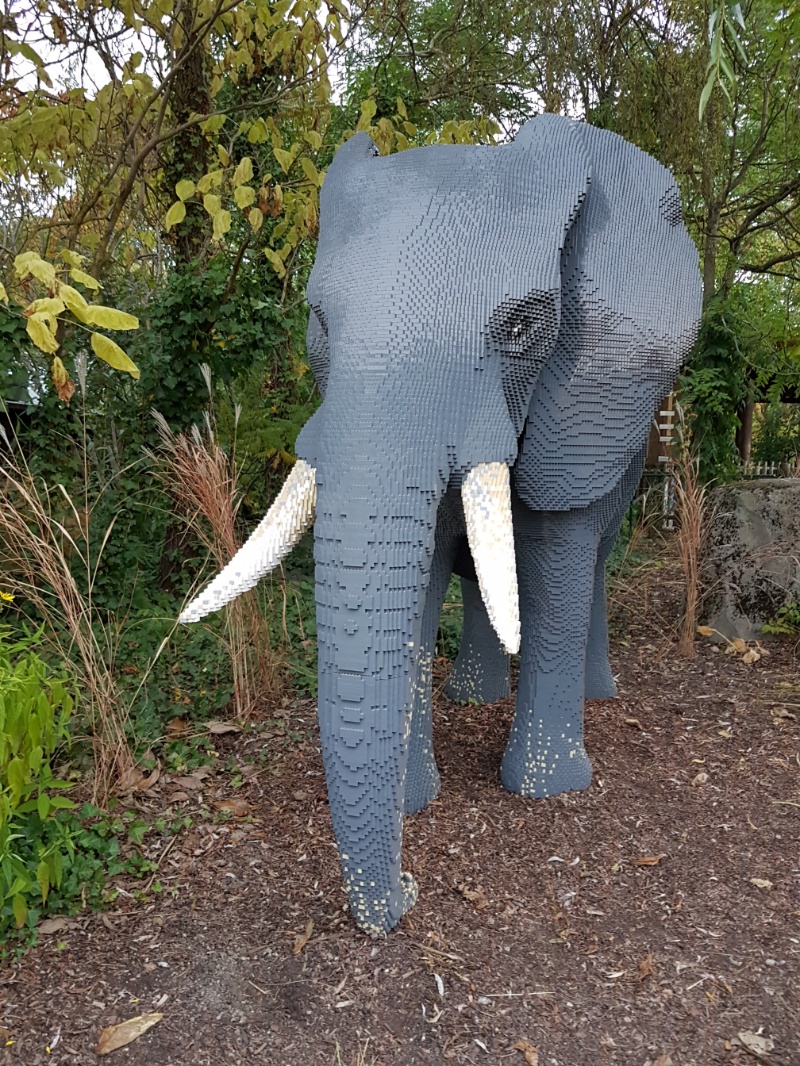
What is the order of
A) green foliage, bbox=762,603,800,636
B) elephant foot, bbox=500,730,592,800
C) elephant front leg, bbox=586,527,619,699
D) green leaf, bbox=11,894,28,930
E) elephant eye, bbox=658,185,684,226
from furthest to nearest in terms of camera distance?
green foliage, bbox=762,603,800,636 → elephant front leg, bbox=586,527,619,699 → elephant foot, bbox=500,730,592,800 → elephant eye, bbox=658,185,684,226 → green leaf, bbox=11,894,28,930

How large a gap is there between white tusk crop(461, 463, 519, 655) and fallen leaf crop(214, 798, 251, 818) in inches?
56.2

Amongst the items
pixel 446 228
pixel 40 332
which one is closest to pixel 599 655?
pixel 446 228

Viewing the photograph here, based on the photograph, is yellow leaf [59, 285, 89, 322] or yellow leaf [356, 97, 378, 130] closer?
yellow leaf [59, 285, 89, 322]

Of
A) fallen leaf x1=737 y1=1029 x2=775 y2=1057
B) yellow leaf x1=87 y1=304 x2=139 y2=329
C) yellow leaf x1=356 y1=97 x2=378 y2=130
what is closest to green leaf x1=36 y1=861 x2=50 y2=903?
yellow leaf x1=87 y1=304 x2=139 y2=329

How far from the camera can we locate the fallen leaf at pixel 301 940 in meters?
2.28

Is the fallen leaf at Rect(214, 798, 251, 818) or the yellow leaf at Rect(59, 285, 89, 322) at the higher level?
the yellow leaf at Rect(59, 285, 89, 322)

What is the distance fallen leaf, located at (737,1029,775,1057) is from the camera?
1.97 m

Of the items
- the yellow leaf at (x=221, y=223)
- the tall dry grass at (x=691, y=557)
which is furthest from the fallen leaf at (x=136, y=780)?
the tall dry grass at (x=691, y=557)

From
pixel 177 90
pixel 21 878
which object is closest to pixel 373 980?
pixel 21 878

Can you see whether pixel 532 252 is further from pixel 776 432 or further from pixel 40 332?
pixel 776 432

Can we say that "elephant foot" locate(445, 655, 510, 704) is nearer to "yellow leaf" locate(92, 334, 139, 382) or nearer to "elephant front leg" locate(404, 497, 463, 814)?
"elephant front leg" locate(404, 497, 463, 814)

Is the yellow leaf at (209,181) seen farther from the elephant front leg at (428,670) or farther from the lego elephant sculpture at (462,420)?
the elephant front leg at (428,670)

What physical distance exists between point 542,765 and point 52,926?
5.27ft

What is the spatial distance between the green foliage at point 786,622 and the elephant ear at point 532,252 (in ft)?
9.47
